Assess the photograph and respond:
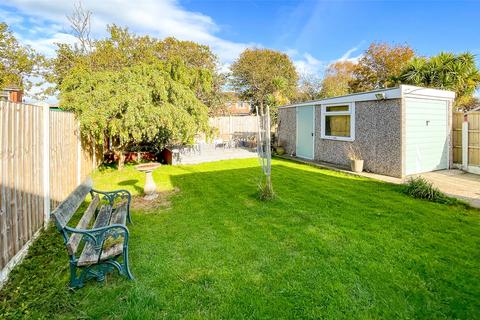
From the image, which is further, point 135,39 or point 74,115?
point 135,39

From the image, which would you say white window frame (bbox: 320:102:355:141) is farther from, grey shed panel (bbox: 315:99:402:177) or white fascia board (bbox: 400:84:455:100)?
white fascia board (bbox: 400:84:455:100)

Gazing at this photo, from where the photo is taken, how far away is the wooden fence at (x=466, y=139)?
8.34 metres

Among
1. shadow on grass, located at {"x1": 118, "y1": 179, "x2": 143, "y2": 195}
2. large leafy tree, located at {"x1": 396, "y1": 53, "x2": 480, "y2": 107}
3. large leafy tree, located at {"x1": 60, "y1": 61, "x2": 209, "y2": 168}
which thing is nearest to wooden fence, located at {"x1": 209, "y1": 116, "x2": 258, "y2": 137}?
large leafy tree, located at {"x1": 60, "y1": 61, "x2": 209, "y2": 168}

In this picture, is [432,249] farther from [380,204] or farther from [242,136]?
[242,136]

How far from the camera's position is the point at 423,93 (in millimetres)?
8180

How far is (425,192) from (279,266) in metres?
4.59

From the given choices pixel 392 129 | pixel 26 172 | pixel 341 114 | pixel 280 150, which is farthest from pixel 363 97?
pixel 26 172

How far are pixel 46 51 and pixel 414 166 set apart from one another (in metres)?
23.2

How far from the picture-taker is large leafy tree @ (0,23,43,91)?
17.2 meters

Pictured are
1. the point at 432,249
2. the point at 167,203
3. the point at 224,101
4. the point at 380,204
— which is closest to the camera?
the point at 432,249

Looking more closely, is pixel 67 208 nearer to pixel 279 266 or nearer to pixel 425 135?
pixel 279 266

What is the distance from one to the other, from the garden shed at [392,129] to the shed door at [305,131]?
2.29 ft

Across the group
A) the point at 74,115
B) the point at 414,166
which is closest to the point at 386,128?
the point at 414,166

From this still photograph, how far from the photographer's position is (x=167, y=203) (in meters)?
5.94
